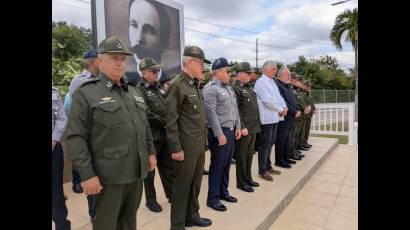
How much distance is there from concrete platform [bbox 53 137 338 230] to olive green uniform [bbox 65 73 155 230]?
44.6 inches

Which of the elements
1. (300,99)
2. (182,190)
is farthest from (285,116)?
(182,190)

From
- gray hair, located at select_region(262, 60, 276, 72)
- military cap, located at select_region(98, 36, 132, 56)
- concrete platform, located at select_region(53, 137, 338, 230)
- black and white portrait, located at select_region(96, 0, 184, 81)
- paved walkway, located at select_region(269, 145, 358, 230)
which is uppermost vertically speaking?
black and white portrait, located at select_region(96, 0, 184, 81)

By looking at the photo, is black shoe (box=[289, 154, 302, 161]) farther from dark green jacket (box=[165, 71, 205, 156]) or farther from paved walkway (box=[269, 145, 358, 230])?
dark green jacket (box=[165, 71, 205, 156])

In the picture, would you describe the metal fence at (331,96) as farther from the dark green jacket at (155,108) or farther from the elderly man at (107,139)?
the elderly man at (107,139)

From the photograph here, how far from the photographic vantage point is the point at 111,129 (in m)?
1.94

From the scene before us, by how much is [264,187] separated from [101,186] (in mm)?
2868

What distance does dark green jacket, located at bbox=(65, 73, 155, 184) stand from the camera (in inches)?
73.8

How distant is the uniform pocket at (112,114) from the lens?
1935 millimetres

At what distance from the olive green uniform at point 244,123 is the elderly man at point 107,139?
2.20 metres

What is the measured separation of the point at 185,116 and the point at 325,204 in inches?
99.7

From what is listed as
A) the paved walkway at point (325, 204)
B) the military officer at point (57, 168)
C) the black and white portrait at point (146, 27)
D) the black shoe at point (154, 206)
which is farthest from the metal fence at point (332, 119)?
the military officer at point (57, 168)

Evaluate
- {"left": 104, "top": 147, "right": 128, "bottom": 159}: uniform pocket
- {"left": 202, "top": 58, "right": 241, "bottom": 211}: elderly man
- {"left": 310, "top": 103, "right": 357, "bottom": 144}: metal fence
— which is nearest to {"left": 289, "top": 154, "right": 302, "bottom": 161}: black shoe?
{"left": 202, "top": 58, "right": 241, "bottom": 211}: elderly man
